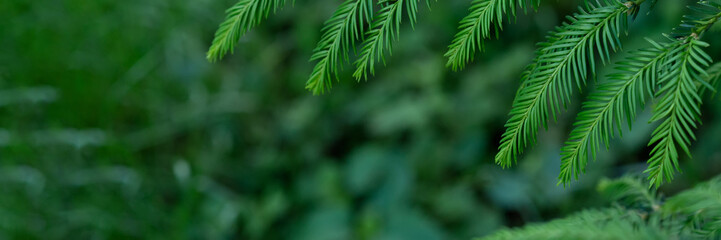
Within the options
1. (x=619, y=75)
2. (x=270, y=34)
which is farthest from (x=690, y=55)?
(x=270, y=34)

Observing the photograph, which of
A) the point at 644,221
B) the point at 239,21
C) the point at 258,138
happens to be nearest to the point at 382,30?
the point at 239,21

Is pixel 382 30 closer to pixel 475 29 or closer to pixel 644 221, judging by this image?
pixel 475 29

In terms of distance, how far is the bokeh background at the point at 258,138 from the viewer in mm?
2068

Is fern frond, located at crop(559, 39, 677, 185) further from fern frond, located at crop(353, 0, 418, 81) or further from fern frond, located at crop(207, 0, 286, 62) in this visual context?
fern frond, located at crop(207, 0, 286, 62)

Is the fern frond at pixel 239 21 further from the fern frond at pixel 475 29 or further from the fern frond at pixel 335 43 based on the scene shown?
the fern frond at pixel 475 29

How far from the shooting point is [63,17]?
91.4 inches

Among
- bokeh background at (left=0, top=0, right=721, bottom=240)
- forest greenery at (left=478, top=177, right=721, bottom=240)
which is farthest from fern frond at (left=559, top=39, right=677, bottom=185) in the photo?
bokeh background at (left=0, top=0, right=721, bottom=240)

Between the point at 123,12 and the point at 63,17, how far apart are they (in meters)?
0.22

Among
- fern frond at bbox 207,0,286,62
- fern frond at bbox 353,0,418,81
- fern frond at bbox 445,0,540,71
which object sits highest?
fern frond at bbox 207,0,286,62

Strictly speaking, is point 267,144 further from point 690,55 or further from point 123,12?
point 690,55

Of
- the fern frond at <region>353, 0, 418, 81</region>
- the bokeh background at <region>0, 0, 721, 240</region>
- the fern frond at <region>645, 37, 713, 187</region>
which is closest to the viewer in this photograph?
the fern frond at <region>645, 37, 713, 187</region>

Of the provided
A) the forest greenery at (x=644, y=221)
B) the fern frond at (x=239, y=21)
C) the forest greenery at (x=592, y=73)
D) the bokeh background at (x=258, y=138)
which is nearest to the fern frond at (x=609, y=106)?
the forest greenery at (x=592, y=73)

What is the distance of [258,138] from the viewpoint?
2639 mm

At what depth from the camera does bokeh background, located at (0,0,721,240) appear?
6.79ft
